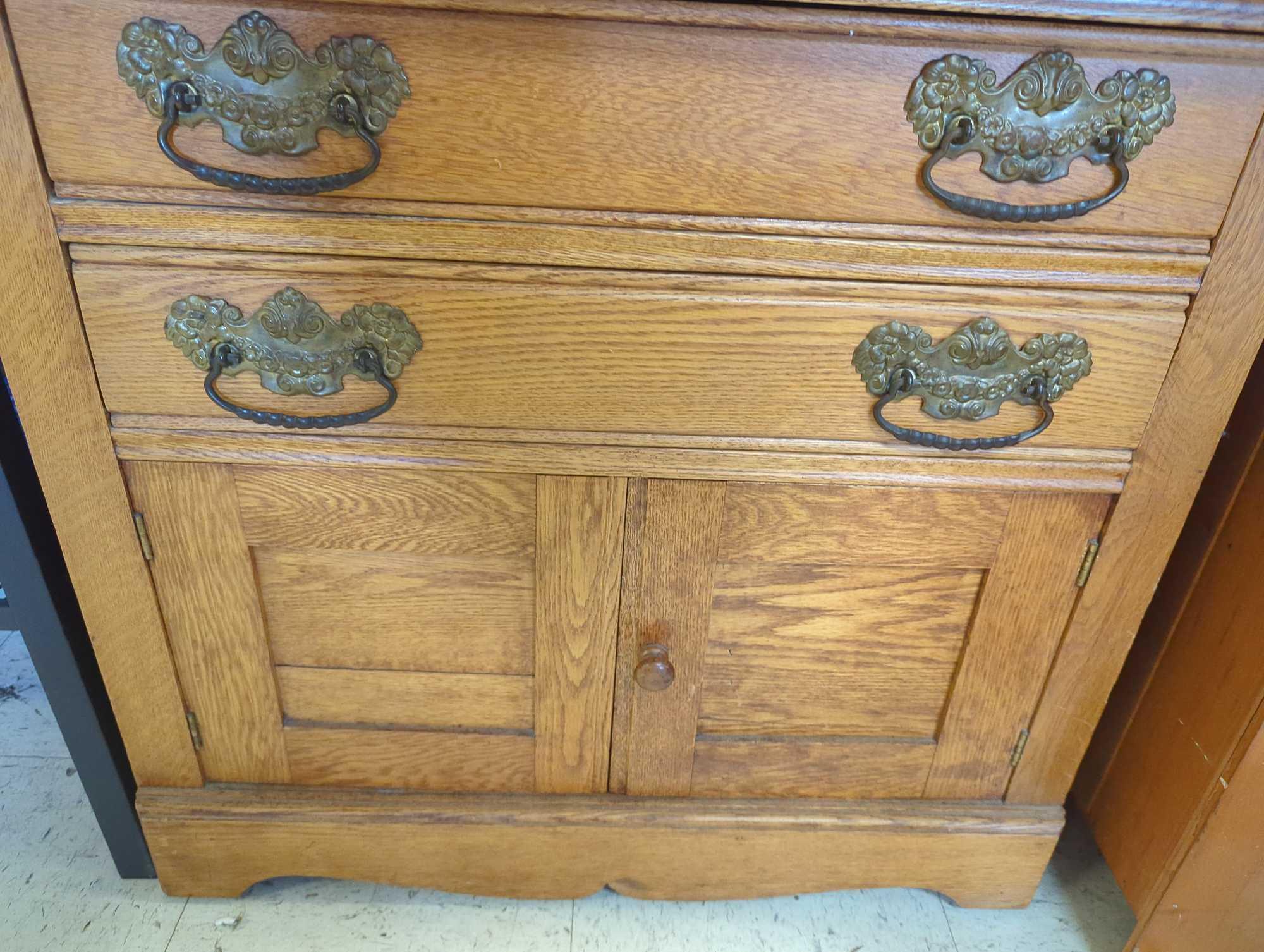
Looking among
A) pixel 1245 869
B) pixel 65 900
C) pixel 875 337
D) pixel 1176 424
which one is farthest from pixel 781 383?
pixel 65 900

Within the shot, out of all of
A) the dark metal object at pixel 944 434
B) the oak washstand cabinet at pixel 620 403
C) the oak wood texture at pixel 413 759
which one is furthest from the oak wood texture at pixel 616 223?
the oak wood texture at pixel 413 759

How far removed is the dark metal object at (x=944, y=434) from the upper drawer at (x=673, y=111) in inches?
4.8

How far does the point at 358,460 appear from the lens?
0.72m

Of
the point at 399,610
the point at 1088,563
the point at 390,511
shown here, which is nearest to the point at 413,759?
the point at 399,610

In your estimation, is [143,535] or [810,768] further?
[810,768]

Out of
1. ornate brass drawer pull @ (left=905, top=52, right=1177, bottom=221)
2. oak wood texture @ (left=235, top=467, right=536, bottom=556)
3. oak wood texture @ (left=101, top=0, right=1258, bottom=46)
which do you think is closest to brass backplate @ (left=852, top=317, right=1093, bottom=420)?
ornate brass drawer pull @ (left=905, top=52, right=1177, bottom=221)

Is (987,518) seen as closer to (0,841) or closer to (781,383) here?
(781,383)

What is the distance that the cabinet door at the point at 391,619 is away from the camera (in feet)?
2.44

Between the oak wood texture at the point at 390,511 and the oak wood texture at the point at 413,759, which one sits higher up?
the oak wood texture at the point at 390,511

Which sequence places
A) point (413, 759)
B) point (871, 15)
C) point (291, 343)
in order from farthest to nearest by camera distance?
point (413, 759) → point (291, 343) → point (871, 15)

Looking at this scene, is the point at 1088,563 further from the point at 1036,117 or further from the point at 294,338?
the point at 294,338

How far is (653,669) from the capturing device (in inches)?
31.7

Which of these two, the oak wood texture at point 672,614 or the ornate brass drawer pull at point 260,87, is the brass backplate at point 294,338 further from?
the oak wood texture at point 672,614

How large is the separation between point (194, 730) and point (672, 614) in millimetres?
493
